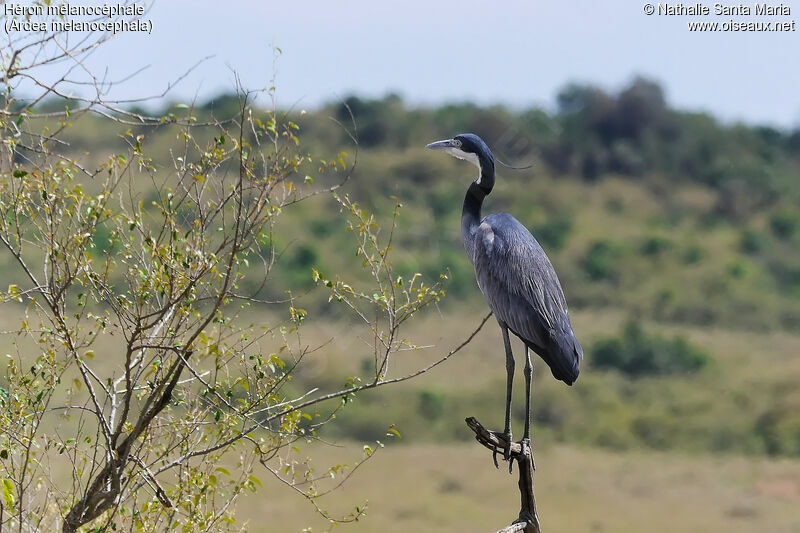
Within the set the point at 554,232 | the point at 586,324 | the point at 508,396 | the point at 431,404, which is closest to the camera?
the point at 508,396

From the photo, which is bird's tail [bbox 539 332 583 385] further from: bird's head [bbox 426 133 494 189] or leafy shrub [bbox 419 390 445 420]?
leafy shrub [bbox 419 390 445 420]

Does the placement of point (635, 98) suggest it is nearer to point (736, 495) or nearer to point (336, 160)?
point (736, 495)

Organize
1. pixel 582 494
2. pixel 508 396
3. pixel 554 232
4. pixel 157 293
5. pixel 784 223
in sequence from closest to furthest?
pixel 157 293
pixel 508 396
pixel 582 494
pixel 554 232
pixel 784 223

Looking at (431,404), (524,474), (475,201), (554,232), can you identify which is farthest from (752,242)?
(524,474)

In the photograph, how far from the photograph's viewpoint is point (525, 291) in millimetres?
6457

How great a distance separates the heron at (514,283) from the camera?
6.28m

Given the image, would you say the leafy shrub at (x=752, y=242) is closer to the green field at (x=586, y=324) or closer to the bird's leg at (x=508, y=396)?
the green field at (x=586, y=324)

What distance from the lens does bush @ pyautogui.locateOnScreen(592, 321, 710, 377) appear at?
2759 centimetres

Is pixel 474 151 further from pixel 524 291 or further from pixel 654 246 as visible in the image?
pixel 654 246

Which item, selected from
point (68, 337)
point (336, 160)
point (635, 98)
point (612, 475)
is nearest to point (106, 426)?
point (68, 337)

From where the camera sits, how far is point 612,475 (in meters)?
23.4

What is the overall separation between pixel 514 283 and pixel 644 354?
2212 centimetres

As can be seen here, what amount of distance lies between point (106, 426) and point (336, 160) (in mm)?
1650

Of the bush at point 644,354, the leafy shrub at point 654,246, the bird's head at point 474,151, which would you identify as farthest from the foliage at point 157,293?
the leafy shrub at point 654,246
